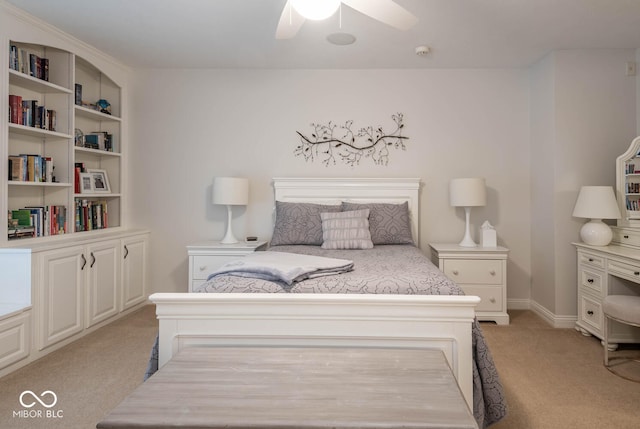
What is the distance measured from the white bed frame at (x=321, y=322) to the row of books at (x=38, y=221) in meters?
1.93

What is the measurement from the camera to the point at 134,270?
12.0 ft

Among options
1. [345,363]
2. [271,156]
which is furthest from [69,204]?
→ [345,363]

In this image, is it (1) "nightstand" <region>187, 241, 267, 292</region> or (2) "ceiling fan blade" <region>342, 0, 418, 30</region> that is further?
(1) "nightstand" <region>187, 241, 267, 292</region>

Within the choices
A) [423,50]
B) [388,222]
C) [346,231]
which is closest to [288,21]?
[346,231]

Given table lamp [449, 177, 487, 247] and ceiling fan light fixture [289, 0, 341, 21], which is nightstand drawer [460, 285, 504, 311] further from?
ceiling fan light fixture [289, 0, 341, 21]

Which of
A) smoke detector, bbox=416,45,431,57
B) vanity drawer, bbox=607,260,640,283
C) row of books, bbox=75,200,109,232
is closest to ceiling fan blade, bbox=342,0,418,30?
smoke detector, bbox=416,45,431,57

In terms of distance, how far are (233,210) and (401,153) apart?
5.93ft

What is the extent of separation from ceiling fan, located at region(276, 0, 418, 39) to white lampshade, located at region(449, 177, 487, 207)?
2.00 metres

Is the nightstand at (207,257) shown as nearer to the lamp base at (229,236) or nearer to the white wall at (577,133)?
the lamp base at (229,236)

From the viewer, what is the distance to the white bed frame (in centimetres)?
158

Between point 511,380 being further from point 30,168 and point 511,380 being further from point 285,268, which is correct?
point 30,168

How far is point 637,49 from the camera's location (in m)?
3.29

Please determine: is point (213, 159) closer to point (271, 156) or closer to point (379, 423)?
point (271, 156)

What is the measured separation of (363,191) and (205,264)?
1632 mm
